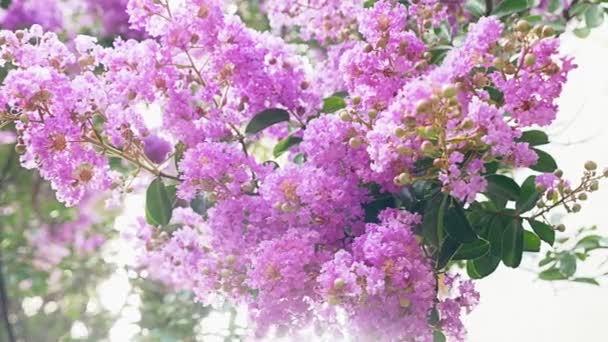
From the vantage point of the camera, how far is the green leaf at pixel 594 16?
112 cm

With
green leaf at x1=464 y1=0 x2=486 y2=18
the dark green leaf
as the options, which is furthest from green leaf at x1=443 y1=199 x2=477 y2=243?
the dark green leaf

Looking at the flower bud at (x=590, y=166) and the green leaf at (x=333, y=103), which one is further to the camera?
the green leaf at (x=333, y=103)

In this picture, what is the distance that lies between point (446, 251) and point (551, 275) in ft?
1.43

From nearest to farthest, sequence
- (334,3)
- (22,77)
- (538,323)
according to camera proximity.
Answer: (22,77) < (334,3) < (538,323)

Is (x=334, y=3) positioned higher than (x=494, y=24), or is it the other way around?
(x=334, y=3)

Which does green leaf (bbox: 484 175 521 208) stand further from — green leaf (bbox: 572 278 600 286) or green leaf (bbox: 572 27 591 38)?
green leaf (bbox: 572 27 591 38)

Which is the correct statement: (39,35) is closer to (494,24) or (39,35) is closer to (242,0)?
(494,24)

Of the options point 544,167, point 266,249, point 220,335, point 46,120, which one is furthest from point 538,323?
point 46,120

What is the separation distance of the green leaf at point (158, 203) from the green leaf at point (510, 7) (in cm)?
42

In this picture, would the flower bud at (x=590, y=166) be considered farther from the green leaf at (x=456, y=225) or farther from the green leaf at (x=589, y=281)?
the green leaf at (x=589, y=281)

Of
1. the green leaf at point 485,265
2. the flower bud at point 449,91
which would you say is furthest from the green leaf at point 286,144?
the flower bud at point 449,91

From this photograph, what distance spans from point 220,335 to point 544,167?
2.65 feet

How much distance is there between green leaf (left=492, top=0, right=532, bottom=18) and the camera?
0.89 m

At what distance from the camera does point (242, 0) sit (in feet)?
5.68
